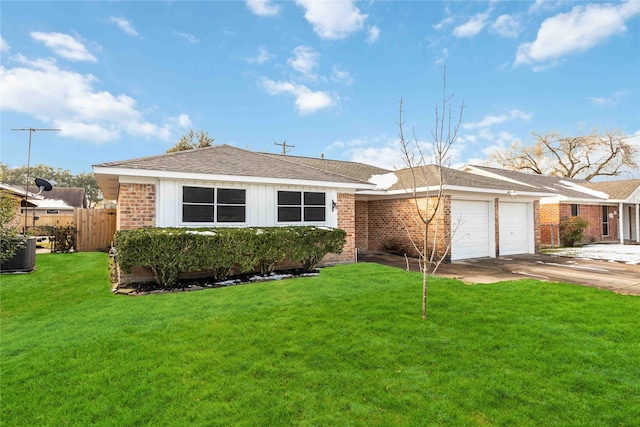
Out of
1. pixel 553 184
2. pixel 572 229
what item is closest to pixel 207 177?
pixel 572 229

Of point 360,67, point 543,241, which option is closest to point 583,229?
point 543,241

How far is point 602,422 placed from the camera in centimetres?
275

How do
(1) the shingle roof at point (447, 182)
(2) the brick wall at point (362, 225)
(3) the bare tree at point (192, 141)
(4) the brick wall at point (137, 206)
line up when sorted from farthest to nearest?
(3) the bare tree at point (192, 141), (2) the brick wall at point (362, 225), (1) the shingle roof at point (447, 182), (4) the brick wall at point (137, 206)

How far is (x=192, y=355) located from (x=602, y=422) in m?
4.11

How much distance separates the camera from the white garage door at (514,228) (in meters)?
14.2

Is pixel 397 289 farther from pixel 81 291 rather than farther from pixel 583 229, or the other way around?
pixel 583 229

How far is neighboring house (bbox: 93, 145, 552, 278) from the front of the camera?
8.80 meters

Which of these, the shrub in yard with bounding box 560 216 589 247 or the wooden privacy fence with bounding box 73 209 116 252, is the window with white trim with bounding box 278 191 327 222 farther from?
the shrub in yard with bounding box 560 216 589 247

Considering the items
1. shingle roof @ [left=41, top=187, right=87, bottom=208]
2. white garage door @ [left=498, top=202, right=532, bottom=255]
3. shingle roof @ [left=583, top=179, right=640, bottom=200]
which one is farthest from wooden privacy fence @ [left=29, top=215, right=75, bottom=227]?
shingle roof @ [left=583, top=179, right=640, bottom=200]

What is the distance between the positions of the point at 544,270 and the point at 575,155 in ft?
→ 127

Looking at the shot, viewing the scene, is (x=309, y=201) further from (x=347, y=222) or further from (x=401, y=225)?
(x=401, y=225)

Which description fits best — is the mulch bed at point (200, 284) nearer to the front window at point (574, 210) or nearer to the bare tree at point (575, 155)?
the front window at point (574, 210)

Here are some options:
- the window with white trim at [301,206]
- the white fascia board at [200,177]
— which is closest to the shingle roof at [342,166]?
the window with white trim at [301,206]

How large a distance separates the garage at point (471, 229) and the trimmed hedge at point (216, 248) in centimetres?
555
